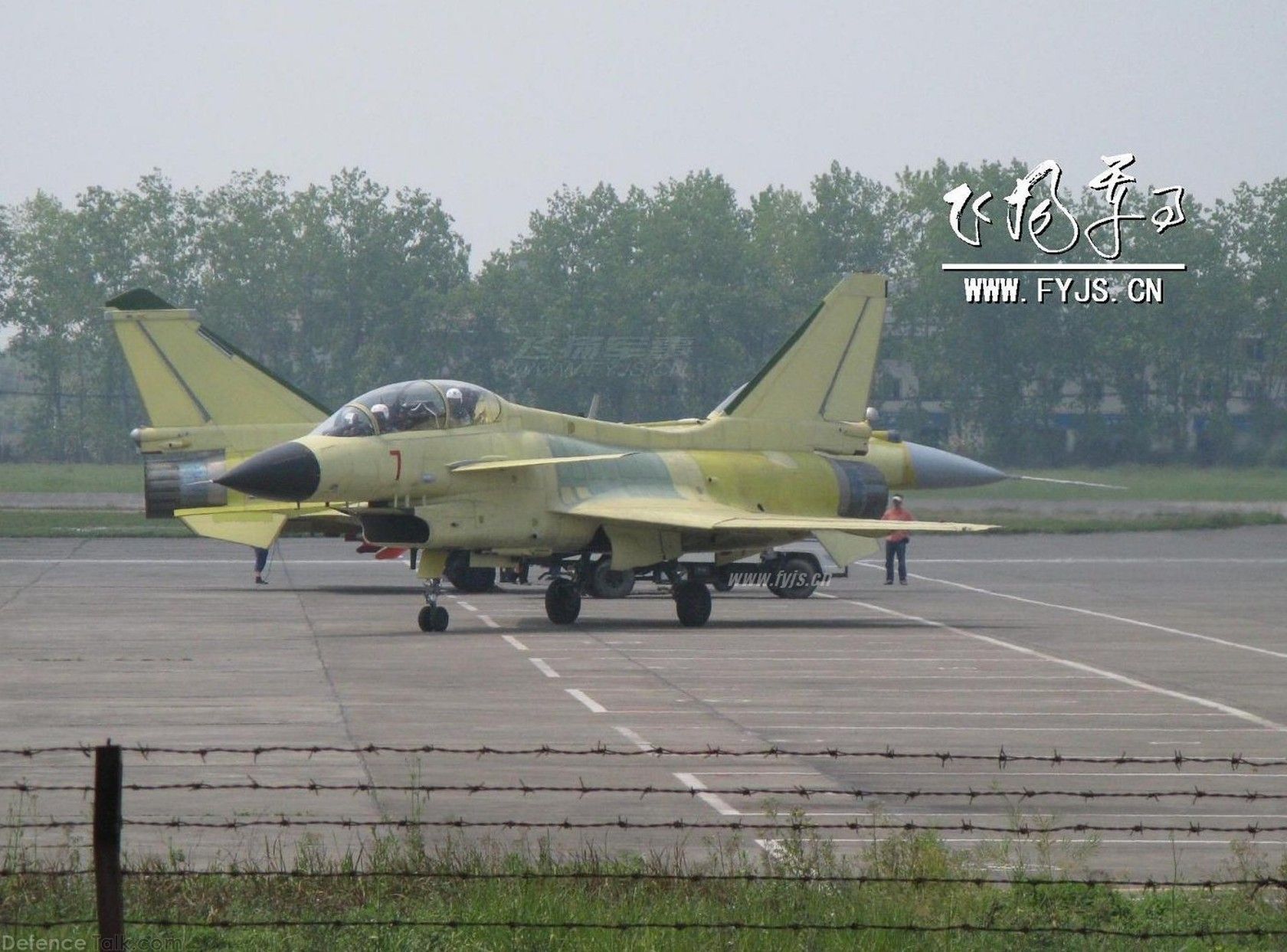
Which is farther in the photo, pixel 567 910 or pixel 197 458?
pixel 197 458

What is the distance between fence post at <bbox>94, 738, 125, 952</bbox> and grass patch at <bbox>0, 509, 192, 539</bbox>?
41.1 metres

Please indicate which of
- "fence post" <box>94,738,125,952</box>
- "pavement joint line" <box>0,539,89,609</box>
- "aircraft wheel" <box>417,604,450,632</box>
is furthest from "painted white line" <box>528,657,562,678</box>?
"fence post" <box>94,738,125,952</box>

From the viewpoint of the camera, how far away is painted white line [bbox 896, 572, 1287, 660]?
2427cm

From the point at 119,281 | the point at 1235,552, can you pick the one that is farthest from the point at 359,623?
the point at 119,281

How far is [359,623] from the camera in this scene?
27.1 metres

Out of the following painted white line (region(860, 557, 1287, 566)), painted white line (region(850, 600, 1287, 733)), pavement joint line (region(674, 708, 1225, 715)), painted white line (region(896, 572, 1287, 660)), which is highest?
pavement joint line (region(674, 708, 1225, 715))

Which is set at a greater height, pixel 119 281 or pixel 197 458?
pixel 119 281

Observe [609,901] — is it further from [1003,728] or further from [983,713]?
[983,713]

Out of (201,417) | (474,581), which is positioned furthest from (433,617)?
(201,417)

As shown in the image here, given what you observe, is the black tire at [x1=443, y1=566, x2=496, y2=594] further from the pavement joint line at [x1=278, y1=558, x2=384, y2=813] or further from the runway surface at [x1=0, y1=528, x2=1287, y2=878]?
the pavement joint line at [x1=278, y1=558, x2=384, y2=813]

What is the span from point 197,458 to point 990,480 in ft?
53.4

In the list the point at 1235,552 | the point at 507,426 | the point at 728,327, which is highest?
the point at 728,327

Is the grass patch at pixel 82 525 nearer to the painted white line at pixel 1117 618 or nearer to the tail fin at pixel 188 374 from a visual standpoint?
the tail fin at pixel 188 374

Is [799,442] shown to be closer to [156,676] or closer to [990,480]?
[990,480]
